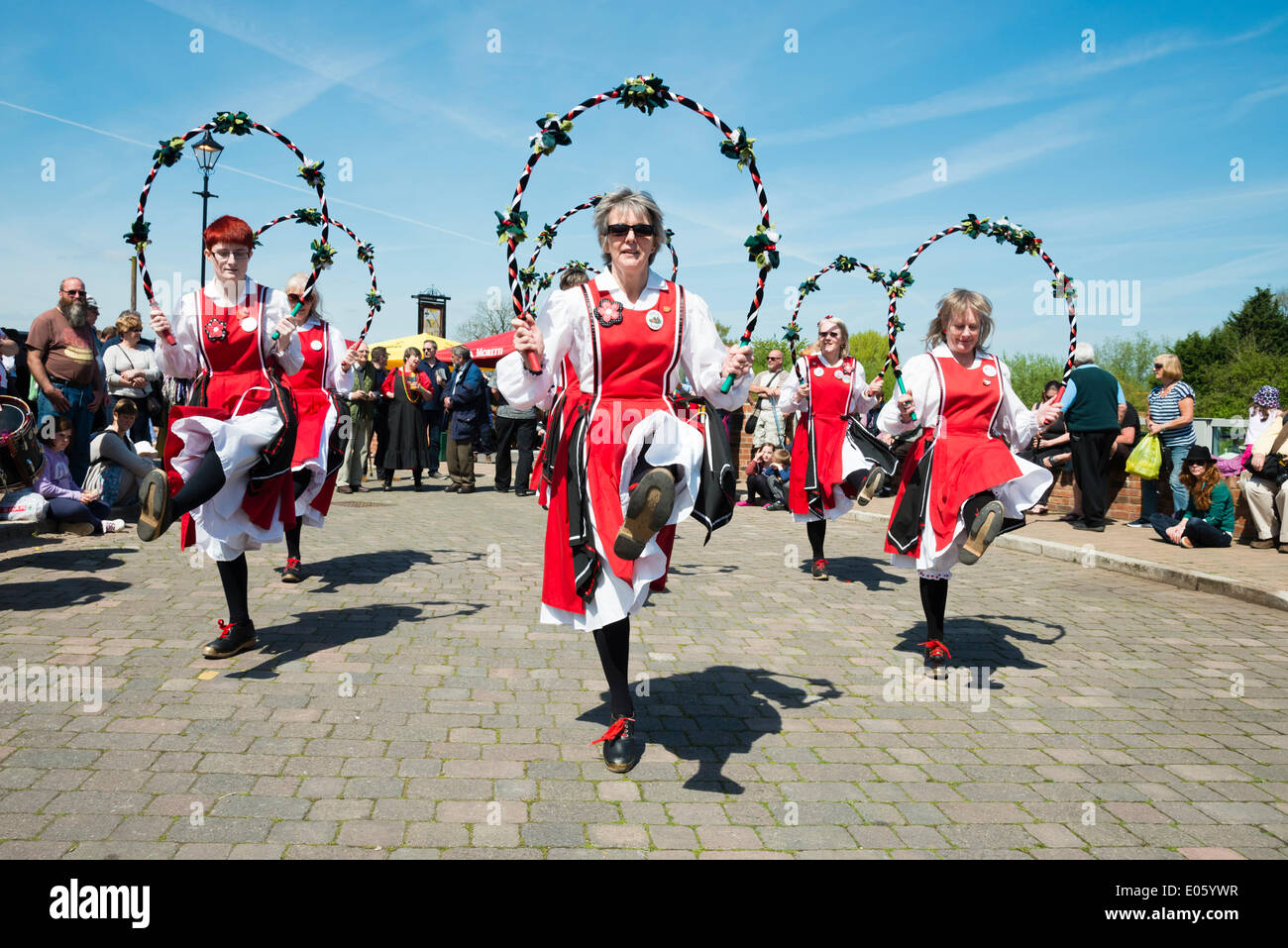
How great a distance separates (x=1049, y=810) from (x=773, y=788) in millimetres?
1037

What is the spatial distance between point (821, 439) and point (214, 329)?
17.3 ft

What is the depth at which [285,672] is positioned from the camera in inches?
199

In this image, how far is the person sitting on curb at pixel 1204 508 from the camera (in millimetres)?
10602

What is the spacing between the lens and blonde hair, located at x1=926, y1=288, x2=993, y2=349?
572 centimetres

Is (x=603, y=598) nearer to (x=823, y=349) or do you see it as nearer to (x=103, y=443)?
(x=823, y=349)

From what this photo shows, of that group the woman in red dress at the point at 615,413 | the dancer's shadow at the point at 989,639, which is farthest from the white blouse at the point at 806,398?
the woman in red dress at the point at 615,413

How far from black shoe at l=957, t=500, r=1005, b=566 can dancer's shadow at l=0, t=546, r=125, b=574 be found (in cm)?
653

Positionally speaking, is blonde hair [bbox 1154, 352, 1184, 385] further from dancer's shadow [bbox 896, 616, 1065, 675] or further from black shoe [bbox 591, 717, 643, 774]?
black shoe [bbox 591, 717, 643, 774]

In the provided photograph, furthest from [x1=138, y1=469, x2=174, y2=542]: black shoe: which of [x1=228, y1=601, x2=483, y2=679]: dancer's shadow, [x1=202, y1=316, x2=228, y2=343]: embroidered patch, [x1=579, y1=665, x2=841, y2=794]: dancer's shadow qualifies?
[x1=579, y1=665, x2=841, y2=794]: dancer's shadow

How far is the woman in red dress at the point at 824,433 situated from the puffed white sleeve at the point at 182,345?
5042 millimetres

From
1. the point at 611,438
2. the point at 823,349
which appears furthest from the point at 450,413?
the point at 611,438

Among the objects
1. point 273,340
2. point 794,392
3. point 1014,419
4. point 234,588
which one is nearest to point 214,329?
point 273,340

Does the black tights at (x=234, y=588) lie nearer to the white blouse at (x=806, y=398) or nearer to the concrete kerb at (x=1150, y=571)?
the white blouse at (x=806, y=398)

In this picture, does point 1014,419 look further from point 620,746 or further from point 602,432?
point 620,746
